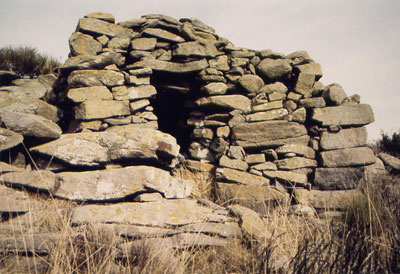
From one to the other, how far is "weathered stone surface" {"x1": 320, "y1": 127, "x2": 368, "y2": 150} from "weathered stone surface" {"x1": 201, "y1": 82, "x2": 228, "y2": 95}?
2.08 metres

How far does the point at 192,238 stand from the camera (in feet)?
9.37

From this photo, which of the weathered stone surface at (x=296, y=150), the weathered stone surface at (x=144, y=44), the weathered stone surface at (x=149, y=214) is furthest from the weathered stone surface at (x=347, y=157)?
the weathered stone surface at (x=144, y=44)

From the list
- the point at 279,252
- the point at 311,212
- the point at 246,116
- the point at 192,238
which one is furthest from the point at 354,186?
the point at 192,238

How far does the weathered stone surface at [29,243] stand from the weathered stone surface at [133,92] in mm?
2714

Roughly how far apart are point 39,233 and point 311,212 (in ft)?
12.3

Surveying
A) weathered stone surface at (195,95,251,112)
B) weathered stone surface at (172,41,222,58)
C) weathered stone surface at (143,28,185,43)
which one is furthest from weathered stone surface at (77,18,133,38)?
weathered stone surface at (195,95,251,112)

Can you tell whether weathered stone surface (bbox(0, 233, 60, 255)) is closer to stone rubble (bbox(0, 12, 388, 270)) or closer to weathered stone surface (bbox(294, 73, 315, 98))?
stone rubble (bbox(0, 12, 388, 270))

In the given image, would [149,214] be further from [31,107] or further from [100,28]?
[100,28]

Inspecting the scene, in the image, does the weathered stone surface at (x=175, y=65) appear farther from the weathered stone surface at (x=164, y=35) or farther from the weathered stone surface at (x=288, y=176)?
the weathered stone surface at (x=288, y=176)

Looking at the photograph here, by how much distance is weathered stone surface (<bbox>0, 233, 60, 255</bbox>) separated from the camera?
7.22 feet

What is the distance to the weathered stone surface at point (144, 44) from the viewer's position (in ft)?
16.5

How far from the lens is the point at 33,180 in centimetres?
297

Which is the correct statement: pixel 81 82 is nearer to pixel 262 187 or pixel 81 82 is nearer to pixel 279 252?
pixel 262 187

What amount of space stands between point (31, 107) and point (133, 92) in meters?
1.61
